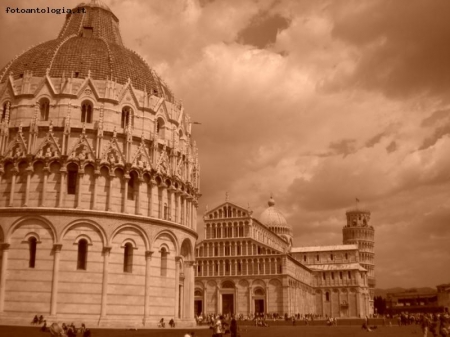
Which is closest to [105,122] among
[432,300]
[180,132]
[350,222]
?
[180,132]

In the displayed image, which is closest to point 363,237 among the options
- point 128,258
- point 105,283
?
point 128,258

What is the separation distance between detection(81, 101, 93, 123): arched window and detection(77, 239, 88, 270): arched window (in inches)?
363

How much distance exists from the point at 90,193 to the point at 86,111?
6.56 m

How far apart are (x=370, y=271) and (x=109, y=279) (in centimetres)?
11463

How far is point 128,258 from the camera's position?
38875 mm

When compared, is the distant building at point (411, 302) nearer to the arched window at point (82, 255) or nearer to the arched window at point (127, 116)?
the arched window at point (127, 116)

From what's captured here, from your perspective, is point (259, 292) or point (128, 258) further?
point (259, 292)

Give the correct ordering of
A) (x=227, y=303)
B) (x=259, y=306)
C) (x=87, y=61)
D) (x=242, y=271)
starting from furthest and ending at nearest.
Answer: (x=242, y=271)
(x=227, y=303)
(x=259, y=306)
(x=87, y=61)

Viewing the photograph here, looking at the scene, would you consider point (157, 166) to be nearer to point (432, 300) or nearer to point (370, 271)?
point (370, 271)

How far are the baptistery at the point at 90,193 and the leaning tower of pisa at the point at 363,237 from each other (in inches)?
4050

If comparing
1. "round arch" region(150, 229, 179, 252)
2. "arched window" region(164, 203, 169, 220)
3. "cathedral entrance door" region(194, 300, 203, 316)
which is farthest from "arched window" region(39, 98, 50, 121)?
"cathedral entrance door" region(194, 300, 203, 316)

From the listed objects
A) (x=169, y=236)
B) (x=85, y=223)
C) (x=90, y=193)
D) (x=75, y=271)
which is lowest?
(x=75, y=271)

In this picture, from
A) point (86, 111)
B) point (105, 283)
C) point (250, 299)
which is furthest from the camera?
point (250, 299)

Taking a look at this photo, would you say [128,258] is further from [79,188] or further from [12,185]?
[12,185]
